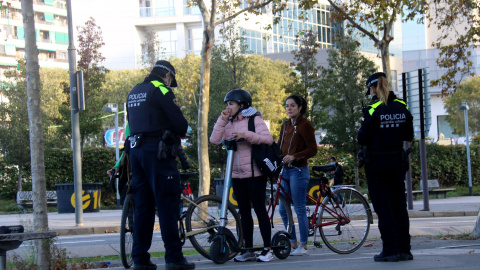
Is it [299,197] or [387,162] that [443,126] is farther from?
[387,162]

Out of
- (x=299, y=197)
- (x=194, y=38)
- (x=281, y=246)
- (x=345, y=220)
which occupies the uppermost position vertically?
(x=194, y=38)

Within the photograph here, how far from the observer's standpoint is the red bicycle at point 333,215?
8508 millimetres

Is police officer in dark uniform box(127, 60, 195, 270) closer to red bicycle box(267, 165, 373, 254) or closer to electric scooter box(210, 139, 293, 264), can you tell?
electric scooter box(210, 139, 293, 264)

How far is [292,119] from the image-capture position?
8.80 meters

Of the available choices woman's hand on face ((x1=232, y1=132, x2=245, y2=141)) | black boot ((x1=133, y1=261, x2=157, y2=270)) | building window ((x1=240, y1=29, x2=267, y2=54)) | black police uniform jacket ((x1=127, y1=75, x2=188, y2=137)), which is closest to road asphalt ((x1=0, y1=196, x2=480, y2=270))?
black boot ((x1=133, y1=261, x2=157, y2=270))

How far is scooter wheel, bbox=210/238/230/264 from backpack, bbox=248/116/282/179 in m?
0.92

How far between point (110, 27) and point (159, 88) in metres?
84.1

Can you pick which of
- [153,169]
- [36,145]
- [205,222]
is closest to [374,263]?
[205,222]

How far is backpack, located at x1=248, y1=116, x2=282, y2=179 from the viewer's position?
7.60m

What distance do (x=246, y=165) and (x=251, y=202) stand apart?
511 millimetres

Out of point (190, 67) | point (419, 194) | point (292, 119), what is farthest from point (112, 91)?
point (292, 119)

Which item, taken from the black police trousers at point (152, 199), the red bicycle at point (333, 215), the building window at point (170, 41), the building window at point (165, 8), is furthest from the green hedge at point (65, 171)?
the building window at point (165, 8)

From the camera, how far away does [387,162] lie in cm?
738

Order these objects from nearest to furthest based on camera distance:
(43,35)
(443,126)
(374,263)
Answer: (374,263) → (443,126) → (43,35)
